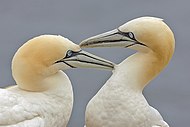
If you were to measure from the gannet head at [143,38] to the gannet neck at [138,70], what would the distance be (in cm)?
3

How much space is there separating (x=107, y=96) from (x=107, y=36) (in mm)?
253

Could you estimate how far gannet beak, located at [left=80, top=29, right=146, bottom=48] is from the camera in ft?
11.0

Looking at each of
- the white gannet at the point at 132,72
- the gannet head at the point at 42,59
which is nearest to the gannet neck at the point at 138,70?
the white gannet at the point at 132,72

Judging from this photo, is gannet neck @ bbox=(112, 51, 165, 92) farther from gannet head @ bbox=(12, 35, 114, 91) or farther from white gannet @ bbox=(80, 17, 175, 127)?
gannet head @ bbox=(12, 35, 114, 91)

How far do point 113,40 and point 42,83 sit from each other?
1.15ft

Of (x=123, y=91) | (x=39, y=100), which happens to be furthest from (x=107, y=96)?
(x=39, y=100)

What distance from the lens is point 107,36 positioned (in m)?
3.38

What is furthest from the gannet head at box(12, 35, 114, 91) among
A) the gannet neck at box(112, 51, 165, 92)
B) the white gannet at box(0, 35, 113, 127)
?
the gannet neck at box(112, 51, 165, 92)

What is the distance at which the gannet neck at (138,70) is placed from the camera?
3377 mm

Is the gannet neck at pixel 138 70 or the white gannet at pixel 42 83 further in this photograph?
the gannet neck at pixel 138 70

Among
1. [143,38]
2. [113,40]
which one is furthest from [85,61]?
[143,38]

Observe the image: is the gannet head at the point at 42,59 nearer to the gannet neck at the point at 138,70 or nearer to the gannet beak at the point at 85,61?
the gannet beak at the point at 85,61

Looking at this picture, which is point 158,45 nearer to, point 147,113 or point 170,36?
point 170,36

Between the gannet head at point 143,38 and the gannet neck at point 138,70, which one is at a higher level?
the gannet head at point 143,38
